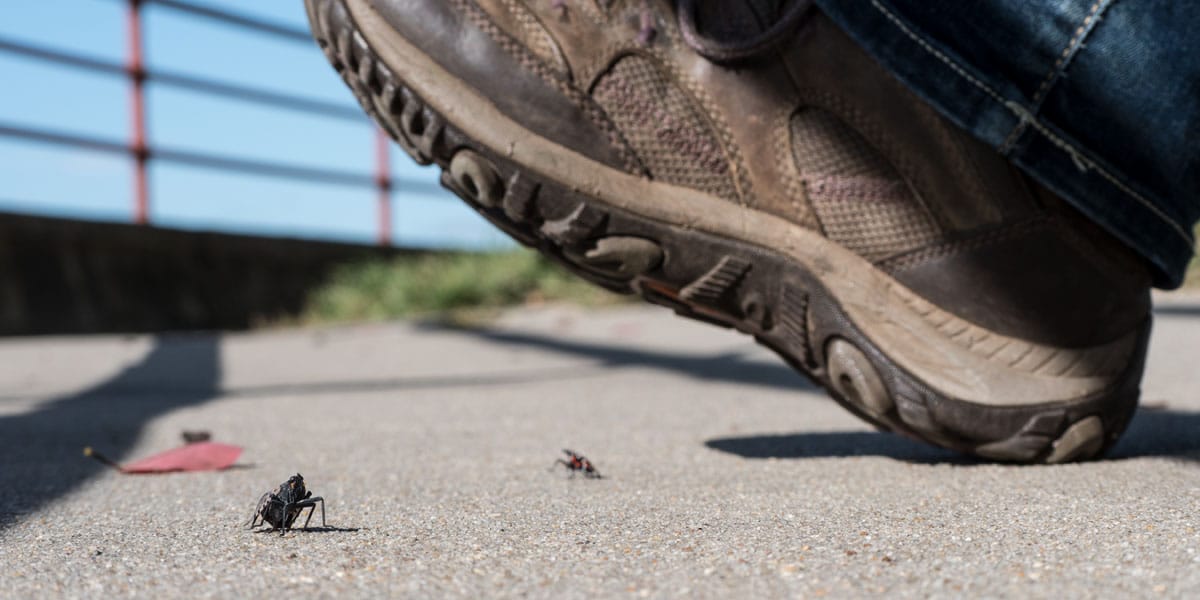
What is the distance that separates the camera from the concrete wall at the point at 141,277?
15.4 feet

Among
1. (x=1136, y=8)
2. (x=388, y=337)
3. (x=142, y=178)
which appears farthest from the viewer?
(x=142, y=178)

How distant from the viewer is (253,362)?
339 cm

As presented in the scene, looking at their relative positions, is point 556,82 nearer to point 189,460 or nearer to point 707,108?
point 707,108

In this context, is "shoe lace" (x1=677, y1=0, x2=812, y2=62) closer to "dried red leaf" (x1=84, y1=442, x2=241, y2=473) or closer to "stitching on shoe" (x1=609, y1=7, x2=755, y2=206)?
"stitching on shoe" (x1=609, y1=7, x2=755, y2=206)

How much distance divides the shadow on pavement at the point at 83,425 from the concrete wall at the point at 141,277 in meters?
1.65

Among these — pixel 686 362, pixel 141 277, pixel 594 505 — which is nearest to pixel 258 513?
pixel 594 505

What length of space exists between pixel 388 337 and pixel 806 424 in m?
2.89

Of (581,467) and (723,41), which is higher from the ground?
(723,41)

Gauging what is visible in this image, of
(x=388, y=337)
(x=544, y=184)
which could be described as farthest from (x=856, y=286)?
(x=388, y=337)

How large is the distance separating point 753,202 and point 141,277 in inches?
186

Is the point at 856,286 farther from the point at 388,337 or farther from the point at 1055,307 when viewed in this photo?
Answer: the point at 388,337

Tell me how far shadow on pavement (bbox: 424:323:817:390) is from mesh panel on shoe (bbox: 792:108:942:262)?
3.14 feet

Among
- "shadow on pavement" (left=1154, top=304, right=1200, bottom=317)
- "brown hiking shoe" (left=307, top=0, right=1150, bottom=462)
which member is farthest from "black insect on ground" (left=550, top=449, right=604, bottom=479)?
"shadow on pavement" (left=1154, top=304, right=1200, bottom=317)

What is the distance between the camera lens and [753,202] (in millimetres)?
1062
